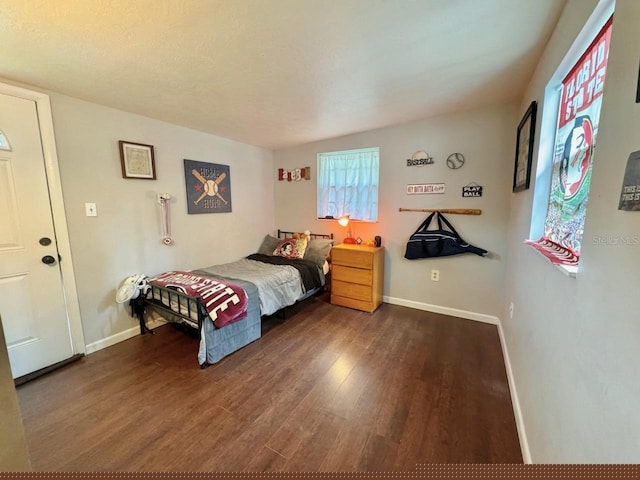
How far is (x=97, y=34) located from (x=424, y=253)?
3.04 m

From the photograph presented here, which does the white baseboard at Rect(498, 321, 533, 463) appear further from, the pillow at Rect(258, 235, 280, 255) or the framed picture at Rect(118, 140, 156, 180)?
the framed picture at Rect(118, 140, 156, 180)

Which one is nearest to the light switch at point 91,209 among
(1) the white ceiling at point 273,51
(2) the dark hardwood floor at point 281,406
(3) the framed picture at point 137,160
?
(3) the framed picture at point 137,160

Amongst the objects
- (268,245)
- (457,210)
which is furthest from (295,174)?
(457,210)

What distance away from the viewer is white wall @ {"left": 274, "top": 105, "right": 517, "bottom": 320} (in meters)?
2.55

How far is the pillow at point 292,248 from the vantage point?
3381 millimetres

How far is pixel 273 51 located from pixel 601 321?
6.07 feet

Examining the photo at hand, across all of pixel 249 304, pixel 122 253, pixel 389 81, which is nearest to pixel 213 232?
pixel 122 253

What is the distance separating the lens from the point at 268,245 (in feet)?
12.3

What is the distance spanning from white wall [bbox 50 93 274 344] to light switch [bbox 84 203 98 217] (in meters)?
0.02

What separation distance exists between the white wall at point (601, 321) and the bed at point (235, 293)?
1.94 m

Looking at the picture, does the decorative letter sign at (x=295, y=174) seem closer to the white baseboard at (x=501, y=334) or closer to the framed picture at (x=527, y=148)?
the white baseboard at (x=501, y=334)

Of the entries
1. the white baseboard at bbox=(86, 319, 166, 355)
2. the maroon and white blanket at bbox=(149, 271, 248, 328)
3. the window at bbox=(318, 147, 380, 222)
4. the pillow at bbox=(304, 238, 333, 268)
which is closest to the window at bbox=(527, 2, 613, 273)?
the window at bbox=(318, 147, 380, 222)

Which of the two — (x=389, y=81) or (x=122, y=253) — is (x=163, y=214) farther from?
(x=389, y=81)

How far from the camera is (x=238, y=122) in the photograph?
8.70 feet
